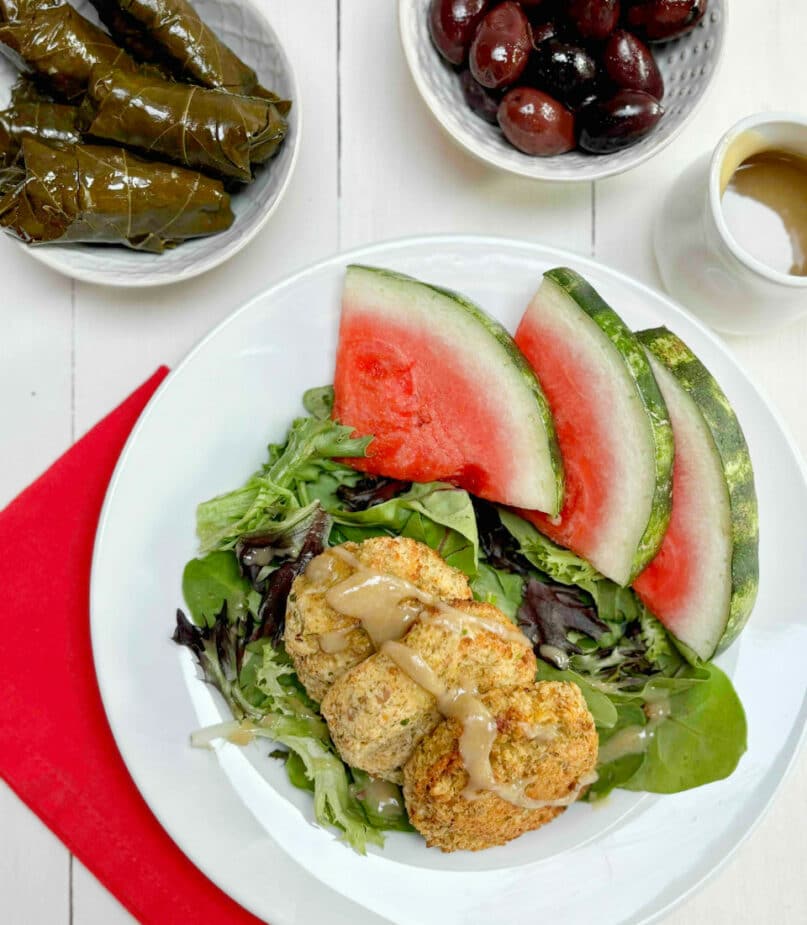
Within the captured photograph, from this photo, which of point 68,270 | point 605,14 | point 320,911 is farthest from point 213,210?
point 320,911

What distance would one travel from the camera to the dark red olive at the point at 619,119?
5.46 ft

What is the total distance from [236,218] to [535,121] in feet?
1.96

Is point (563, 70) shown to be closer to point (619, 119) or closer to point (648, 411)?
point (619, 119)

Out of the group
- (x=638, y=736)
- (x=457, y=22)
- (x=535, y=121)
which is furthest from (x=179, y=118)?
(x=638, y=736)

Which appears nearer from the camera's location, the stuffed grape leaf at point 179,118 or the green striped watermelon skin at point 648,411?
the green striped watermelon skin at point 648,411

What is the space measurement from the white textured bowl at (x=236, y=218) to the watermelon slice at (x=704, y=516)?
76 cm

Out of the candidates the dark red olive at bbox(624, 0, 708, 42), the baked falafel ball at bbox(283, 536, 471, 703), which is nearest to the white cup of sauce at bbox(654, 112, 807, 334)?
the dark red olive at bbox(624, 0, 708, 42)

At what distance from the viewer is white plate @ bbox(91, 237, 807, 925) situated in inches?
66.5

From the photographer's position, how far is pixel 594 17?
166 centimetres

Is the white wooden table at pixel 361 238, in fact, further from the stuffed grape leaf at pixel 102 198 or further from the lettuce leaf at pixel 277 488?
the lettuce leaf at pixel 277 488

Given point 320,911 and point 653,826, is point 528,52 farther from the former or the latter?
point 320,911

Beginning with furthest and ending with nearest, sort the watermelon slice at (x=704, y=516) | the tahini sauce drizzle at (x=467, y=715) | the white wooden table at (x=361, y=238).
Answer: the white wooden table at (x=361, y=238)
the watermelon slice at (x=704, y=516)
the tahini sauce drizzle at (x=467, y=715)

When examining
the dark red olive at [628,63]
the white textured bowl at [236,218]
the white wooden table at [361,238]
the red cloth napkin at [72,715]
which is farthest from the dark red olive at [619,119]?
the red cloth napkin at [72,715]

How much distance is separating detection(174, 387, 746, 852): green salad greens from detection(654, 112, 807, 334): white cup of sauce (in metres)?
0.58
